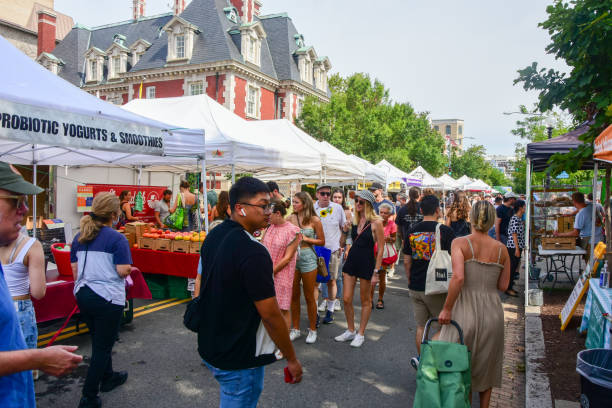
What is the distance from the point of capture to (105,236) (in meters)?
3.69

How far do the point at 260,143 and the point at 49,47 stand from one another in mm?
34321

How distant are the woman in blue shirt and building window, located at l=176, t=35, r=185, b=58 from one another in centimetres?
3111

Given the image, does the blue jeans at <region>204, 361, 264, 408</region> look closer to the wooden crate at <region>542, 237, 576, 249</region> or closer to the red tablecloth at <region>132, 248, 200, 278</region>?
the red tablecloth at <region>132, 248, 200, 278</region>

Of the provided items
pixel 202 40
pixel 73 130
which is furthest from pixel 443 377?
pixel 202 40

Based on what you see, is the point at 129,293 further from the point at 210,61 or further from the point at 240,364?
the point at 210,61

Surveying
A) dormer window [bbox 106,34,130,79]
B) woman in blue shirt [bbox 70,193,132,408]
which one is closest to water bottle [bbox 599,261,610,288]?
woman in blue shirt [bbox 70,193,132,408]

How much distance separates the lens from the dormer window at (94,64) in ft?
118

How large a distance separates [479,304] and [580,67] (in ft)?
15.1

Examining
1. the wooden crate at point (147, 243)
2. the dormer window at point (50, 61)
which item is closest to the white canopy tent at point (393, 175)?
the wooden crate at point (147, 243)

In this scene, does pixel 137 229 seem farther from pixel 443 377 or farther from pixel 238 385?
pixel 443 377

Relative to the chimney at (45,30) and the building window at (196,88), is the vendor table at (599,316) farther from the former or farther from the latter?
the chimney at (45,30)

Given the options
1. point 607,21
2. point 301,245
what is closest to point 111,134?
point 301,245

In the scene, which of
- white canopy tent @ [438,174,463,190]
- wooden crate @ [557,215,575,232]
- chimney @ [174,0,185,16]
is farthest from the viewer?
chimney @ [174,0,185,16]

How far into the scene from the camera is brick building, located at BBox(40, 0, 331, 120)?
3075cm
